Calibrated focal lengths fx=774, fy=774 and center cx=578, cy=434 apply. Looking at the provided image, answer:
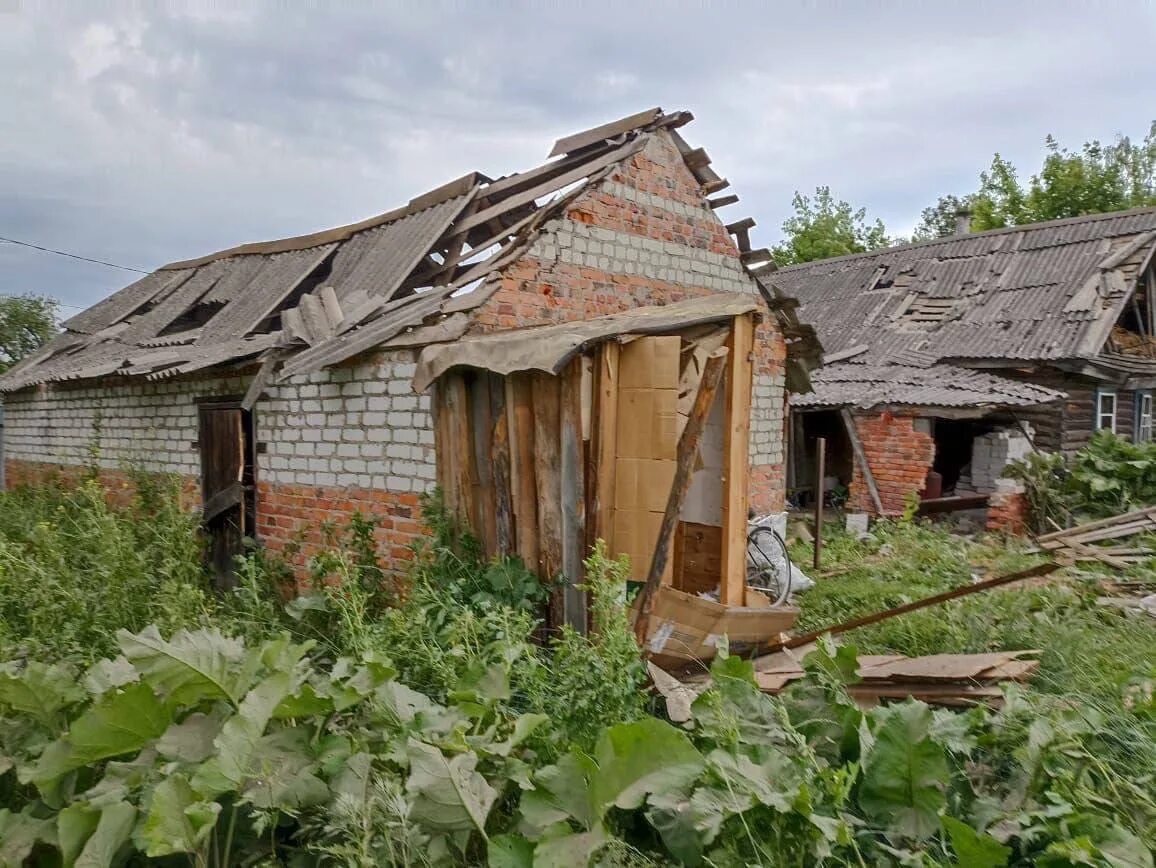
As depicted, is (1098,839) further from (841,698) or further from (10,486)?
(10,486)

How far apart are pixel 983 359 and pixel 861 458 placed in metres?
3.70

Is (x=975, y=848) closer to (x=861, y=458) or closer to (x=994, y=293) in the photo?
(x=861, y=458)

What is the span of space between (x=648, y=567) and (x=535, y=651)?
789 mm

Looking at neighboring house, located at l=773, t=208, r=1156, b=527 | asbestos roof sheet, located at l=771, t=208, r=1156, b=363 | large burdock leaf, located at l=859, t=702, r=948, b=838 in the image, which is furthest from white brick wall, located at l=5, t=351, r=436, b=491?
asbestos roof sheet, located at l=771, t=208, r=1156, b=363

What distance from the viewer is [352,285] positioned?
7578 mm

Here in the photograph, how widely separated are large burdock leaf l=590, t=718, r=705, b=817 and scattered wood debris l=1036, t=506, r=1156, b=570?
6.48 m

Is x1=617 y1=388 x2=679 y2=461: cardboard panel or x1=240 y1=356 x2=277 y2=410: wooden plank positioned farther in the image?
x1=240 y1=356 x2=277 y2=410: wooden plank

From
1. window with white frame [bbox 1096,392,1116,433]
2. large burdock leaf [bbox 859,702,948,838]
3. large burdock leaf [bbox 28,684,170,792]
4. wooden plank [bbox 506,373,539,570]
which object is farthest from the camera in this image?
window with white frame [bbox 1096,392,1116,433]

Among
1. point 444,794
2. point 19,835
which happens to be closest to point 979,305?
point 444,794

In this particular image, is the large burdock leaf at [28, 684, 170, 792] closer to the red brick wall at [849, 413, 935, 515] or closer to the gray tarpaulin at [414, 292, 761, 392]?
the gray tarpaulin at [414, 292, 761, 392]

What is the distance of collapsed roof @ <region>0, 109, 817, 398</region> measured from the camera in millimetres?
6078

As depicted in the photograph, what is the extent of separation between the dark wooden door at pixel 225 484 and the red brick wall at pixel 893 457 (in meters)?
8.41

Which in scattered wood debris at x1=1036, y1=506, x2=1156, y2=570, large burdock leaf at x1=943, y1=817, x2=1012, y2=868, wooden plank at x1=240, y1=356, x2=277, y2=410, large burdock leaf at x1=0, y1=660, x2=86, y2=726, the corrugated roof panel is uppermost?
the corrugated roof panel

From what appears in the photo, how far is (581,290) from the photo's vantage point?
683 centimetres
